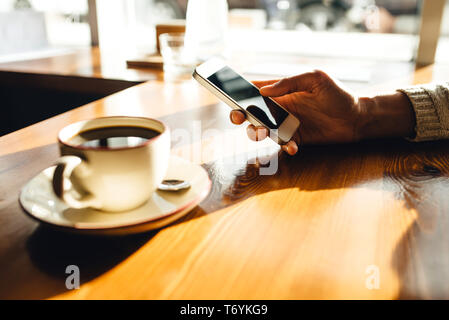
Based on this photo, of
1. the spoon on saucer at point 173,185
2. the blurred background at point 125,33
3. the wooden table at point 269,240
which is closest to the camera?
the wooden table at point 269,240

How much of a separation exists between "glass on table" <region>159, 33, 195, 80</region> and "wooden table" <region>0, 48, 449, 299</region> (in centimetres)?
69

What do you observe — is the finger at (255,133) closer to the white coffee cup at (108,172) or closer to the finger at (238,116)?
the finger at (238,116)

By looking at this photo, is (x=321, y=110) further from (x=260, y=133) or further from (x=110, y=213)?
(x=110, y=213)

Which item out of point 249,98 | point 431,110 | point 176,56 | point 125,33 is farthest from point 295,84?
point 125,33

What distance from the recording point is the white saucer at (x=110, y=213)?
39 centimetres

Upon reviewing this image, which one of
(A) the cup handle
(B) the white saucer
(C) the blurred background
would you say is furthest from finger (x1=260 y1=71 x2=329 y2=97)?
(C) the blurred background

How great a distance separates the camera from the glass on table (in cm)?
131

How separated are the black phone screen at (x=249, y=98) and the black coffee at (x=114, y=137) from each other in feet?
0.72

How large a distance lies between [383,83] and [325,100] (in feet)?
1.60

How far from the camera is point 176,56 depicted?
1.36m

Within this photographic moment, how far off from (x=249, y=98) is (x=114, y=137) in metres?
0.29

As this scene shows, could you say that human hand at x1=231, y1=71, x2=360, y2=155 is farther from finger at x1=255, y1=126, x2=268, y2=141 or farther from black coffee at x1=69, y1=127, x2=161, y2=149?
black coffee at x1=69, y1=127, x2=161, y2=149

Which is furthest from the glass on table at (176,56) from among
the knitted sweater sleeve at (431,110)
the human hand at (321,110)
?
the knitted sweater sleeve at (431,110)
